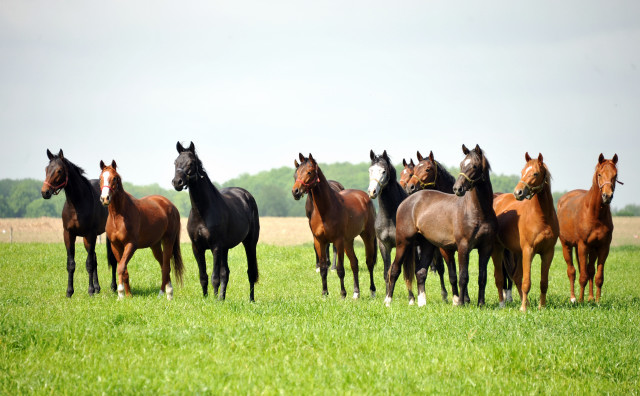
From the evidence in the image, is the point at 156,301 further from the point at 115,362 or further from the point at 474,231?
the point at 474,231

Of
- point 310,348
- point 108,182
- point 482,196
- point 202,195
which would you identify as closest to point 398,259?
point 482,196

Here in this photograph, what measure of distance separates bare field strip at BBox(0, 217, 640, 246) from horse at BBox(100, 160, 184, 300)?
23207 millimetres

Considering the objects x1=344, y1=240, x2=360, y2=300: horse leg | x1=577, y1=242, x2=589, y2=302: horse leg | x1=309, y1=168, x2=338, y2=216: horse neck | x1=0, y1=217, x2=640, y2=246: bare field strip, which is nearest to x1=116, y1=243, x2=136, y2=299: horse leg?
x1=309, y1=168, x2=338, y2=216: horse neck

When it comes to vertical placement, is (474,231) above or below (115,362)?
above

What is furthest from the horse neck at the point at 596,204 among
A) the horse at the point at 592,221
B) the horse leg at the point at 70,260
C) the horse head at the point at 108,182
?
the horse leg at the point at 70,260

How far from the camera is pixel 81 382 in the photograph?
19.1 feet

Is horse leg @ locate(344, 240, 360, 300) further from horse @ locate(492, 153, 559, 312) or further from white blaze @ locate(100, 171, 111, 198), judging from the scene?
white blaze @ locate(100, 171, 111, 198)

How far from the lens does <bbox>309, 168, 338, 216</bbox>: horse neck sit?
12.5 m

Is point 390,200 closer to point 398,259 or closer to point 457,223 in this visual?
point 398,259

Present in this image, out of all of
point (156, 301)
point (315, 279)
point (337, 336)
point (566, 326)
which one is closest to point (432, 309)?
point (566, 326)

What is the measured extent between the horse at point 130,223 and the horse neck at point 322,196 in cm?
288

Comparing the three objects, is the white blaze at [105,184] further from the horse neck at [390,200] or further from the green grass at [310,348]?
the horse neck at [390,200]

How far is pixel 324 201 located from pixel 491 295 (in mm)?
4836

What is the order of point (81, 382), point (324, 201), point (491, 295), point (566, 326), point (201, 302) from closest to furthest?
point (81, 382) → point (566, 326) → point (201, 302) → point (324, 201) → point (491, 295)
